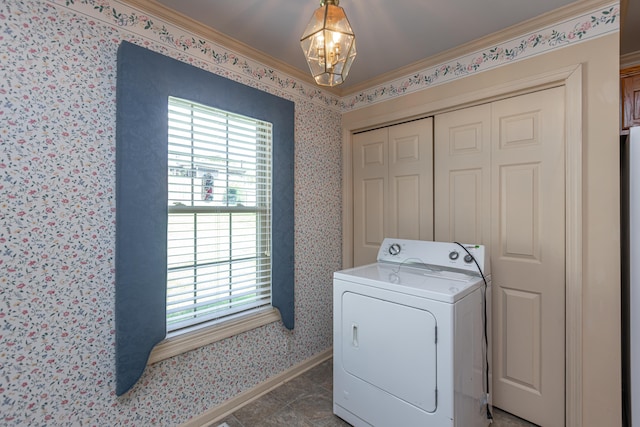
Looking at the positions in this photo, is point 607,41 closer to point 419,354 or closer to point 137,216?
point 419,354

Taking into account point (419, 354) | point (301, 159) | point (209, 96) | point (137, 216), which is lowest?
point (419, 354)

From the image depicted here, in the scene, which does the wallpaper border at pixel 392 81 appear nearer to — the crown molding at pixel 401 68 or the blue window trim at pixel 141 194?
the crown molding at pixel 401 68

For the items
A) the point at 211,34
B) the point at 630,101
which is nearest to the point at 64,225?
the point at 211,34

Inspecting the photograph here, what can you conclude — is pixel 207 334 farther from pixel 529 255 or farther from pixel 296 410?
pixel 529 255

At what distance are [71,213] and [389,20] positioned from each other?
6.48 feet

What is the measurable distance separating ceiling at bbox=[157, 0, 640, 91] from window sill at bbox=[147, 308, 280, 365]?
1.86m

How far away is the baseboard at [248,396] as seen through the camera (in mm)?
1778

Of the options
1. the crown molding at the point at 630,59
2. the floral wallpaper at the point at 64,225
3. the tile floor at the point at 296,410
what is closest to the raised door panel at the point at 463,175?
the crown molding at the point at 630,59

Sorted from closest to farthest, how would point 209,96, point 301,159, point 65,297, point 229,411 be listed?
point 65,297 < point 209,96 < point 229,411 < point 301,159

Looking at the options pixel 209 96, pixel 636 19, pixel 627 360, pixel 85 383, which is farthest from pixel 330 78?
pixel 627 360

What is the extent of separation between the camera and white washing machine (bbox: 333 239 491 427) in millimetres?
1404

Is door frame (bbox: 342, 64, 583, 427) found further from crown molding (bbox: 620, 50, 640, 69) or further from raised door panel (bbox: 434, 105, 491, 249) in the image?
crown molding (bbox: 620, 50, 640, 69)

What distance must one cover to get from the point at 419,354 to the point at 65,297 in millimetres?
1706

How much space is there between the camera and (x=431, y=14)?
65.7 inches
